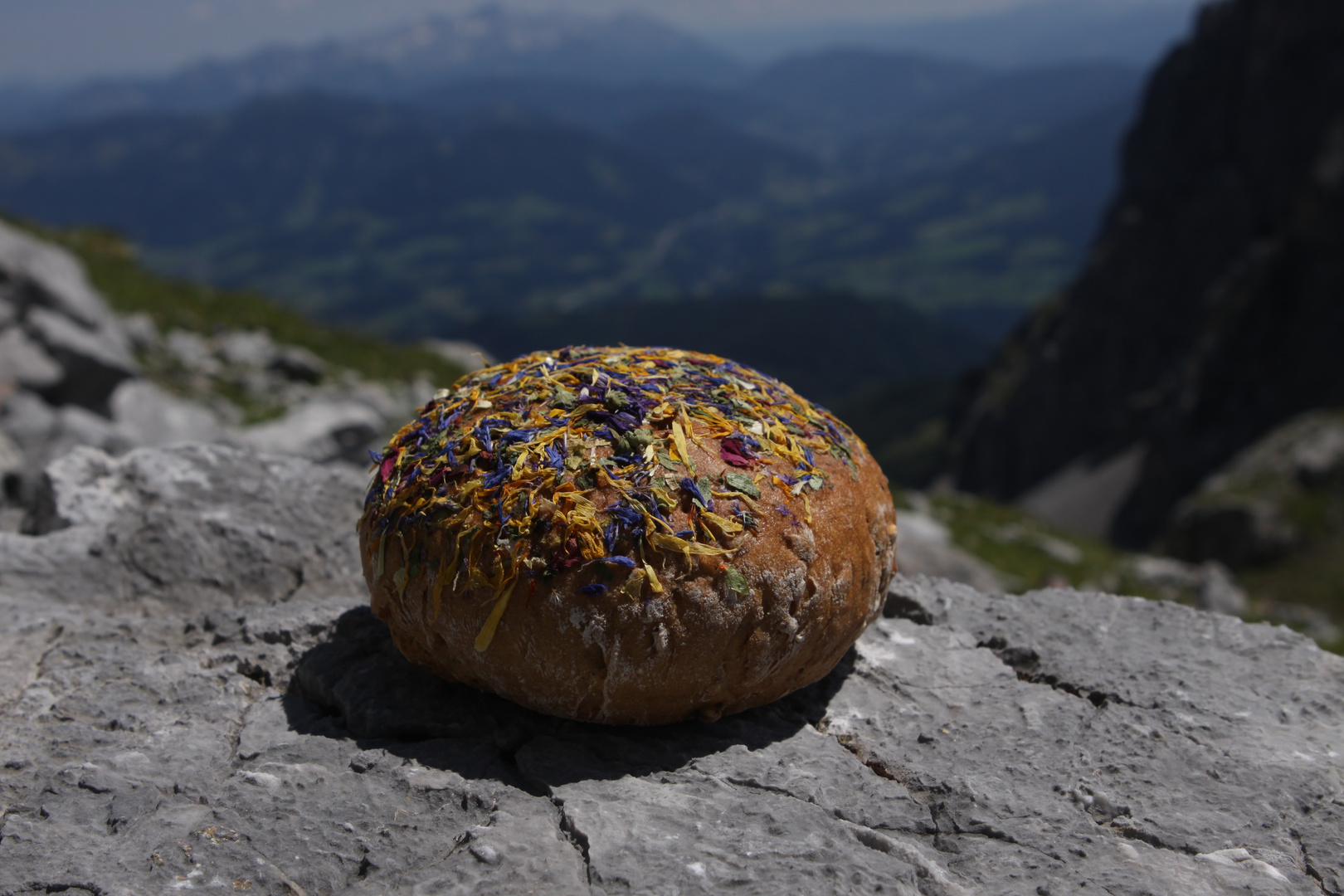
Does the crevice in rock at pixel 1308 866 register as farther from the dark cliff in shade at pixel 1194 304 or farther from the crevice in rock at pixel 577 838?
the dark cliff in shade at pixel 1194 304

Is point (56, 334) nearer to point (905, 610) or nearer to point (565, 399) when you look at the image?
point (565, 399)

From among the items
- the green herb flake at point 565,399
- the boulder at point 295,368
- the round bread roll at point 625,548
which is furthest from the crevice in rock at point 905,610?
the boulder at point 295,368

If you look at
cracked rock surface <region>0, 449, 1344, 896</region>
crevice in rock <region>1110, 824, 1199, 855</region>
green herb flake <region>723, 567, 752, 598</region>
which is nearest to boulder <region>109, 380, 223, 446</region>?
cracked rock surface <region>0, 449, 1344, 896</region>

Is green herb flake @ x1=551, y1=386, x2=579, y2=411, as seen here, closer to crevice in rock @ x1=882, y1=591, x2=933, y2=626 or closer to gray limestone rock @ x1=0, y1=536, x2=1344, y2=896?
gray limestone rock @ x1=0, y1=536, x2=1344, y2=896

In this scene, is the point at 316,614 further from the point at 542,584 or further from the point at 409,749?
the point at 542,584

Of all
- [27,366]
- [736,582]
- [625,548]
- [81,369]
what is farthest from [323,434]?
[736,582]

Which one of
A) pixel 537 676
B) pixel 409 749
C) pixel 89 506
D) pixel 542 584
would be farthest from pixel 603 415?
pixel 89 506
